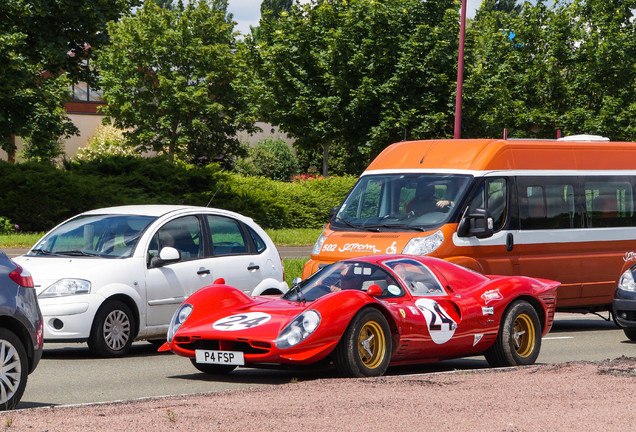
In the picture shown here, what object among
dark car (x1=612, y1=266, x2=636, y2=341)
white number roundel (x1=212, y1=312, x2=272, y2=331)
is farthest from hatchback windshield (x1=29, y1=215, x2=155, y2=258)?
dark car (x1=612, y1=266, x2=636, y2=341)

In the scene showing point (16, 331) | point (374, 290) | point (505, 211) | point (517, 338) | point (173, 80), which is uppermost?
point (173, 80)

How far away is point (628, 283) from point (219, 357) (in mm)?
6772

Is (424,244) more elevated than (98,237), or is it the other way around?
(98,237)

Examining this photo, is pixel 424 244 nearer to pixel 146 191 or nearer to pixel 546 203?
pixel 546 203

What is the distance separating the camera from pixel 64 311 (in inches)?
424

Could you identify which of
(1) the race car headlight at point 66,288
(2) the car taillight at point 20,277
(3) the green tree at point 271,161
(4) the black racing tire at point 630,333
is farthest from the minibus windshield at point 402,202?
(3) the green tree at point 271,161

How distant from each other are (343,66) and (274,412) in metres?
35.6

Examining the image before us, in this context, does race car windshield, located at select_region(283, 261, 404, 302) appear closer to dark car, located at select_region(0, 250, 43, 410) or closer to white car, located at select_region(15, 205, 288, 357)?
white car, located at select_region(15, 205, 288, 357)

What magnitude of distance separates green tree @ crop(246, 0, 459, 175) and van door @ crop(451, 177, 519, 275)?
25.7 meters

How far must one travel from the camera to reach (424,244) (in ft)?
42.4

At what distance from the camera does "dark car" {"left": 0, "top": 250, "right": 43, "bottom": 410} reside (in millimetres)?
7383

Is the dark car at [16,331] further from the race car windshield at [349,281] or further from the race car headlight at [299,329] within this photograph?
the race car windshield at [349,281]

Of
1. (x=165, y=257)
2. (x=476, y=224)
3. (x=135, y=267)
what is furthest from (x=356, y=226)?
(x=135, y=267)

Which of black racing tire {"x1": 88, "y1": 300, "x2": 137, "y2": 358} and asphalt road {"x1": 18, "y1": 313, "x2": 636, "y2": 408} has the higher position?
black racing tire {"x1": 88, "y1": 300, "x2": 137, "y2": 358}
